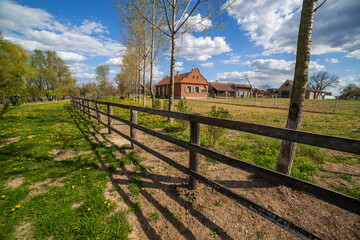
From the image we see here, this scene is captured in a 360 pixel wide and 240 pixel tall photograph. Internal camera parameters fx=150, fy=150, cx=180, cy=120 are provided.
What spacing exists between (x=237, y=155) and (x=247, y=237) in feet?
8.87

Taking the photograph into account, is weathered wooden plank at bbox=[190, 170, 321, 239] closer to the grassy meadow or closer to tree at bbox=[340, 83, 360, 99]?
the grassy meadow

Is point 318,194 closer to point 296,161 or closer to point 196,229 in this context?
point 196,229

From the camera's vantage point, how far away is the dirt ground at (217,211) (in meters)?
2.20

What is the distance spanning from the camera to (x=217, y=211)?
2.58m

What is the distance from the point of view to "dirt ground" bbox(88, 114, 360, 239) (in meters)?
2.20

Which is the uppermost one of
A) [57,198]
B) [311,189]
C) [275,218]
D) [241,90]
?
[241,90]

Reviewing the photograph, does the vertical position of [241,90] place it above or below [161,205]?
above

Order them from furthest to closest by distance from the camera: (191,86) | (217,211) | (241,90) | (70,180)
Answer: (241,90) → (191,86) → (70,180) → (217,211)

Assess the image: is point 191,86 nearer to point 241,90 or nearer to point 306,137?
point 241,90

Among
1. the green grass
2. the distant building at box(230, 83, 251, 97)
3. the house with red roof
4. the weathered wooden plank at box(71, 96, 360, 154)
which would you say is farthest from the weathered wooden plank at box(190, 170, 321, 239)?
the distant building at box(230, 83, 251, 97)

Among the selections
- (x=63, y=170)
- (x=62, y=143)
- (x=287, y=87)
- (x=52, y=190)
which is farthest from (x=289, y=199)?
(x=287, y=87)

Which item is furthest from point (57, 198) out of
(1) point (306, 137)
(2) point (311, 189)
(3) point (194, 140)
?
(1) point (306, 137)

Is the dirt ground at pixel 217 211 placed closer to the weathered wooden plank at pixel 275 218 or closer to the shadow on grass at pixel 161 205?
the shadow on grass at pixel 161 205

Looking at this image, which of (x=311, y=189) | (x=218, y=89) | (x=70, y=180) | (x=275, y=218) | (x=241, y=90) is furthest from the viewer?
(x=241, y=90)
